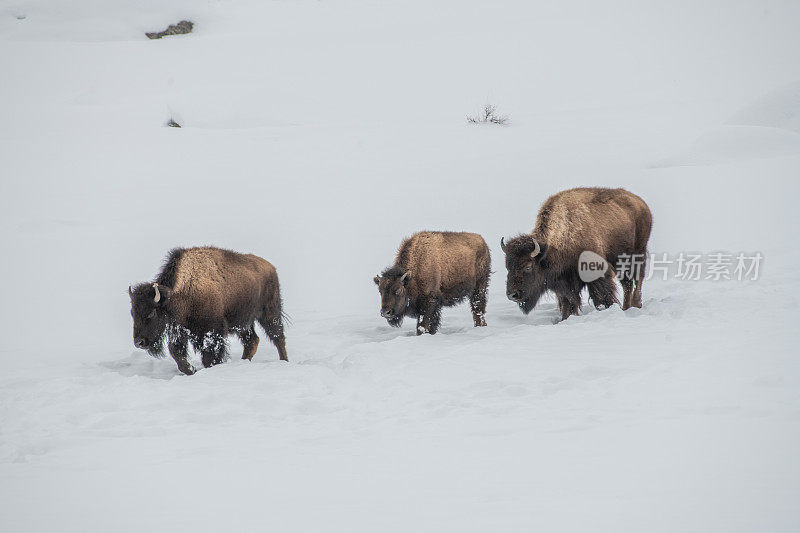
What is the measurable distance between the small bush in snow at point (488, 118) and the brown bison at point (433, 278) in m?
12.1

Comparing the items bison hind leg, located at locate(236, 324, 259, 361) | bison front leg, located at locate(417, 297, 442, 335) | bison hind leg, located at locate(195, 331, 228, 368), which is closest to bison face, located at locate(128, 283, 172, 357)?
bison hind leg, located at locate(195, 331, 228, 368)

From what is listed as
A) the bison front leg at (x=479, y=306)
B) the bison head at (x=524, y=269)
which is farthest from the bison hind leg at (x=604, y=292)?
the bison front leg at (x=479, y=306)

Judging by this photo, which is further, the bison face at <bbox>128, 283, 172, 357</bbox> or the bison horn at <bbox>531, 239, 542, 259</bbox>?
the bison horn at <bbox>531, 239, 542, 259</bbox>

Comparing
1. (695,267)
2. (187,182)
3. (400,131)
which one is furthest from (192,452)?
(400,131)

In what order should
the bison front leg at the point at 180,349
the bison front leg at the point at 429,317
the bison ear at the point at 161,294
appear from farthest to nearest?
the bison front leg at the point at 429,317 → the bison front leg at the point at 180,349 → the bison ear at the point at 161,294

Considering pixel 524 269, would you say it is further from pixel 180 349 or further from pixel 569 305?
pixel 180 349

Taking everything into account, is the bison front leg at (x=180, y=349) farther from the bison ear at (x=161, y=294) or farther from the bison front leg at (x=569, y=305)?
the bison front leg at (x=569, y=305)

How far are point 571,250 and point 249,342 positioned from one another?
4.15 meters

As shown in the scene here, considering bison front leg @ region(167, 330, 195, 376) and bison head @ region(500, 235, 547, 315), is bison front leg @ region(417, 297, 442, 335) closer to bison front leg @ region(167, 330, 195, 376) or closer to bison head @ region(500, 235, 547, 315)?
bison head @ region(500, 235, 547, 315)

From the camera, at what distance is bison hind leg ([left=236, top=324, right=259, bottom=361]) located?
8.45 meters

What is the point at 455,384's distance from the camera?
6.14m

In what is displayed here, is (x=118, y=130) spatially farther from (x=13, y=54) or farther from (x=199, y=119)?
(x=13, y=54)

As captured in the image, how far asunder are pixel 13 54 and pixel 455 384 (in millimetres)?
30780

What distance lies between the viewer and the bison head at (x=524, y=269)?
890 cm
